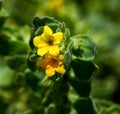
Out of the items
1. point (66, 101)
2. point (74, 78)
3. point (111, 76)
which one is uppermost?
point (74, 78)

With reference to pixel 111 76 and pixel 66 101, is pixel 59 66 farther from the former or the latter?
pixel 111 76

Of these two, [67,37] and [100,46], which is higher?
[67,37]

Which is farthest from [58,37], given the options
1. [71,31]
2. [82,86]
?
[71,31]

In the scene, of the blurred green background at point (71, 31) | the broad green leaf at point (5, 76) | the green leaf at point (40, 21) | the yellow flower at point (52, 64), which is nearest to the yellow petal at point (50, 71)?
the yellow flower at point (52, 64)

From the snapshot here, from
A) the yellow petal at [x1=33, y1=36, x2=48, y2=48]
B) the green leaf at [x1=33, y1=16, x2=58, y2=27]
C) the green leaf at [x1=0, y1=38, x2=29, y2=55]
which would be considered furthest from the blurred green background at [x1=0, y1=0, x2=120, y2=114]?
the yellow petal at [x1=33, y1=36, x2=48, y2=48]

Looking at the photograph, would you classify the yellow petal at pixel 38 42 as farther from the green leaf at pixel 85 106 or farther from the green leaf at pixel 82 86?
the green leaf at pixel 85 106

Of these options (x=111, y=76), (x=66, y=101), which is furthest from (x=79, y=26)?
(x=66, y=101)

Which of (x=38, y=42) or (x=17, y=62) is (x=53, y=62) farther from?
(x=17, y=62)
